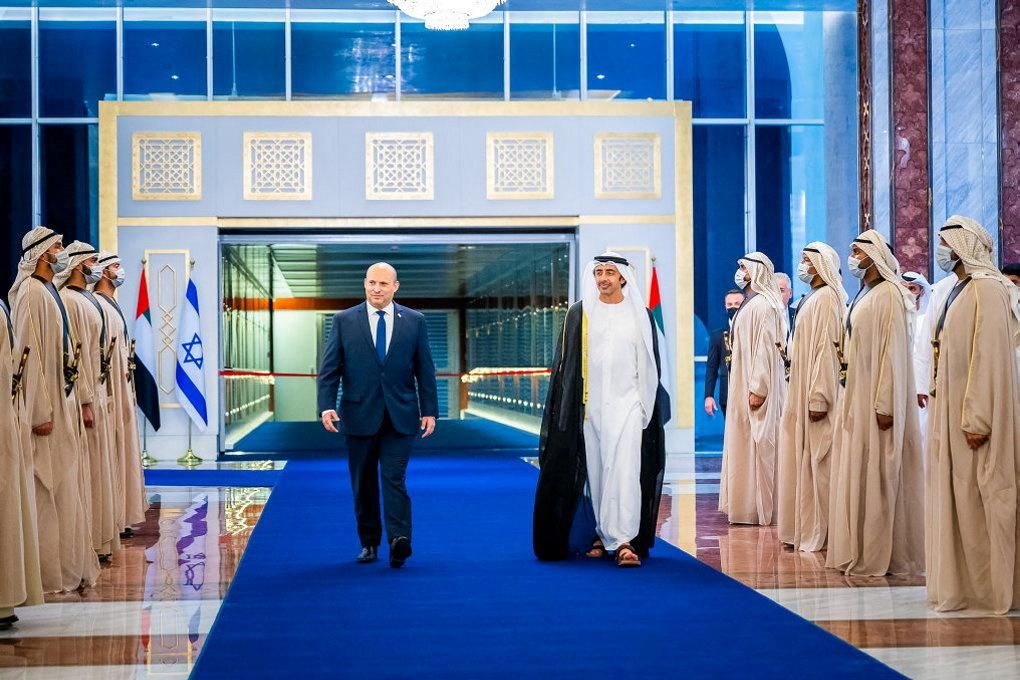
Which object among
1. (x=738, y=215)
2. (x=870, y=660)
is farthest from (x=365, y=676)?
(x=738, y=215)

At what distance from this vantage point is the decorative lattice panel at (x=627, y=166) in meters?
14.2

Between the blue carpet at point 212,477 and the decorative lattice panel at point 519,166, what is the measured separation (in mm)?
3968

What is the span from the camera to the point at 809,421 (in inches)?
281

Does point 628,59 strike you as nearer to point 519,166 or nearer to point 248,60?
point 519,166

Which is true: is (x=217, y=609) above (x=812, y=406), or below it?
below

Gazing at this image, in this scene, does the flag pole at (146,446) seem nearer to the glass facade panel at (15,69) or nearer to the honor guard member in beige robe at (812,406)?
the glass facade panel at (15,69)

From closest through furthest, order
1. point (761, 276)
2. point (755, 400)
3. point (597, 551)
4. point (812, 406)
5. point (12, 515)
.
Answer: point (12, 515)
point (597, 551)
point (812, 406)
point (755, 400)
point (761, 276)

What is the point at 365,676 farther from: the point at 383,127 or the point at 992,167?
the point at 383,127

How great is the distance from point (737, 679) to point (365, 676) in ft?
3.80

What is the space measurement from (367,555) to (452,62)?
950 centimetres

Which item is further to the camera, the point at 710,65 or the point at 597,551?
the point at 710,65

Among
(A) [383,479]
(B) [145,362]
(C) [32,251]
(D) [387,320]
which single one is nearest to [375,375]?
(D) [387,320]

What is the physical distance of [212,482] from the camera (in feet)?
37.2

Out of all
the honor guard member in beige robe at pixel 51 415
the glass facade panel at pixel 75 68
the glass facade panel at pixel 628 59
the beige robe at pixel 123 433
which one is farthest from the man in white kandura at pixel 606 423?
the glass facade panel at pixel 75 68
